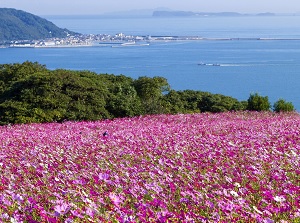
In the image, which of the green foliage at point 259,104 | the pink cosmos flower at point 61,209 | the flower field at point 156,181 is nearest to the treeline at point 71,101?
the green foliage at point 259,104

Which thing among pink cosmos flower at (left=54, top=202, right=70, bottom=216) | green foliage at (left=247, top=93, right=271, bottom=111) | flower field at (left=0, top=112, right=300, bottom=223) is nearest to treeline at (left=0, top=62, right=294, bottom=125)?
green foliage at (left=247, top=93, right=271, bottom=111)

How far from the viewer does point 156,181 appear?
5133 millimetres

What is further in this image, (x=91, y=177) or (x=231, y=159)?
(x=231, y=159)

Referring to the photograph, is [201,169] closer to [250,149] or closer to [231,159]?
[231,159]

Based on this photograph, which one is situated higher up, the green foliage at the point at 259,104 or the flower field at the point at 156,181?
the flower field at the point at 156,181

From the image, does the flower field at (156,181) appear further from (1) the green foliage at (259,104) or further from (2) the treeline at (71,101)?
(1) the green foliage at (259,104)

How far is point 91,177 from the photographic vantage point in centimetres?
536

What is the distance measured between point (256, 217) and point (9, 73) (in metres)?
26.0

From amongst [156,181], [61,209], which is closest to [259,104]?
[156,181]

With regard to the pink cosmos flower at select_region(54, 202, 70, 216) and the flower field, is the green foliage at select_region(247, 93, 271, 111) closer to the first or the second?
the flower field

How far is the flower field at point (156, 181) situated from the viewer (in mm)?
3676

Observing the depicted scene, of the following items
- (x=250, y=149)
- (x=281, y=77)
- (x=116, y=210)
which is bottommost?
(x=281, y=77)

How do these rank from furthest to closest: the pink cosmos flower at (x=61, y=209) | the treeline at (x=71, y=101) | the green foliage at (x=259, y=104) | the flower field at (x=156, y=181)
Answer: the green foliage at (x=259, y=104) → the treeline at (x=71, y=101) → the flower field at (x=156, y=181) → the pink cosmos flower at (x=61, y=209)

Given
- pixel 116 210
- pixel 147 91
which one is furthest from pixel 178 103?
pixel 116 210
